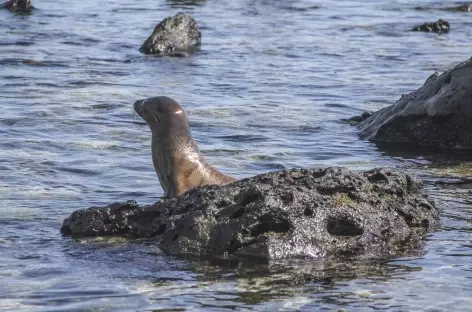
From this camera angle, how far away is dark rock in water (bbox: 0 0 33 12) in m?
24.0

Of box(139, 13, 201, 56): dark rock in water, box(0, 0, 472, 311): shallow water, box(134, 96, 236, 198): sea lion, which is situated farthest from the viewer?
box(139, 13, 201, 56): dark rock in water

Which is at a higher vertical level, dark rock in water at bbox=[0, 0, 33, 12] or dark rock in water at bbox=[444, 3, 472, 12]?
dark rock in water at bbox=[0, 0, 33, 12]

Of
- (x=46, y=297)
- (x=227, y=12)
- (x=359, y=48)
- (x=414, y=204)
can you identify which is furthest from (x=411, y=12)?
(x=46, y=297)

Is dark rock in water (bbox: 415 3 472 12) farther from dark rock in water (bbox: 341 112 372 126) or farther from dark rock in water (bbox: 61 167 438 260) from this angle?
dark rock in water (bbox: 61 167 438 260)

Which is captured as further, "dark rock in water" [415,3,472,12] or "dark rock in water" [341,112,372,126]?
"dark rock in water" [415,3,472,12]

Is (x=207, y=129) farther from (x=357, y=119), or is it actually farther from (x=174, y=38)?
(x=174, y=38)

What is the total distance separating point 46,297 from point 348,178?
2.38m

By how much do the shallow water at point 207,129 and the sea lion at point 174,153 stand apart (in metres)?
0.31

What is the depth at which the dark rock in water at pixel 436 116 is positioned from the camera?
39.3ft

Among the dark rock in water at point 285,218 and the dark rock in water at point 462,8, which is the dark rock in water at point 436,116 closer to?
the dark rock in water at point 285,218

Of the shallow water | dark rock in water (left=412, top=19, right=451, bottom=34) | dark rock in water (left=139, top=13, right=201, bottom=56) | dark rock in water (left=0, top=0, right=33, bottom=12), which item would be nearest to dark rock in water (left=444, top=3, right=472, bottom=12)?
the shallow water

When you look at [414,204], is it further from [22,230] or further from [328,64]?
Result: [328,64]

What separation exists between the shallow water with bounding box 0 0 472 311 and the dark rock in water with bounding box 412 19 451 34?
32 cm

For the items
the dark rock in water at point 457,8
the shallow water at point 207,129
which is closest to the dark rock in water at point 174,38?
the shallow water at point 207,129
